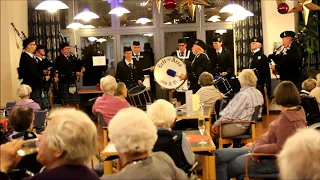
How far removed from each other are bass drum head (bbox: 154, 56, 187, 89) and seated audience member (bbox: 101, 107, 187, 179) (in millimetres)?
5099

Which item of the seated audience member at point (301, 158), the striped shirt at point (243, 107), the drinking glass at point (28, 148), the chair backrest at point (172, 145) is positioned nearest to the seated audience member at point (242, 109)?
the striped shirt at point (243, 107)

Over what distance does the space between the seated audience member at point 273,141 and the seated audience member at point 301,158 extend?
2.07m

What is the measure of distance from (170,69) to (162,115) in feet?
14.0

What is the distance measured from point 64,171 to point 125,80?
8113mm

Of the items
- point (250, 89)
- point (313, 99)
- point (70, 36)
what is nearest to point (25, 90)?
point (250, 89)

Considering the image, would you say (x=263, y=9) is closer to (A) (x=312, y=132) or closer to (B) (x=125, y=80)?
(B) (x=125, y=80)

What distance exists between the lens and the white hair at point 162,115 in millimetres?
3768

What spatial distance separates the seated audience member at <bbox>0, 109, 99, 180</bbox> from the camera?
234 centimetres

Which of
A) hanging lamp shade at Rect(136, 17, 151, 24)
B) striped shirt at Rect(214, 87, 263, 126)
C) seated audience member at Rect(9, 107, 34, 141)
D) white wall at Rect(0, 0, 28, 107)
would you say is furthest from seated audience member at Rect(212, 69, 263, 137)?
hanging lamp shade at Rect(136, 17, 151, 24)

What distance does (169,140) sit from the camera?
3.59 meters

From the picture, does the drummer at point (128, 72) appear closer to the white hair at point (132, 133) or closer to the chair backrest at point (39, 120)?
the chair backrest at point (39, 120)

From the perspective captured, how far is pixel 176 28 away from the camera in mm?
11852

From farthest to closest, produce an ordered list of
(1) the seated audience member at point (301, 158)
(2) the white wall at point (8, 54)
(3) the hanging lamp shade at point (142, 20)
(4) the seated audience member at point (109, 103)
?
(3) the hanging lamp shade at point (142, 20) → (2) the white wall at point (8, 54) → (4) the seated audience member at point (109, 103) → (1) the seated audience member at point (301, 158)

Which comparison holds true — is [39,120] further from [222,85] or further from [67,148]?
[67,148]
